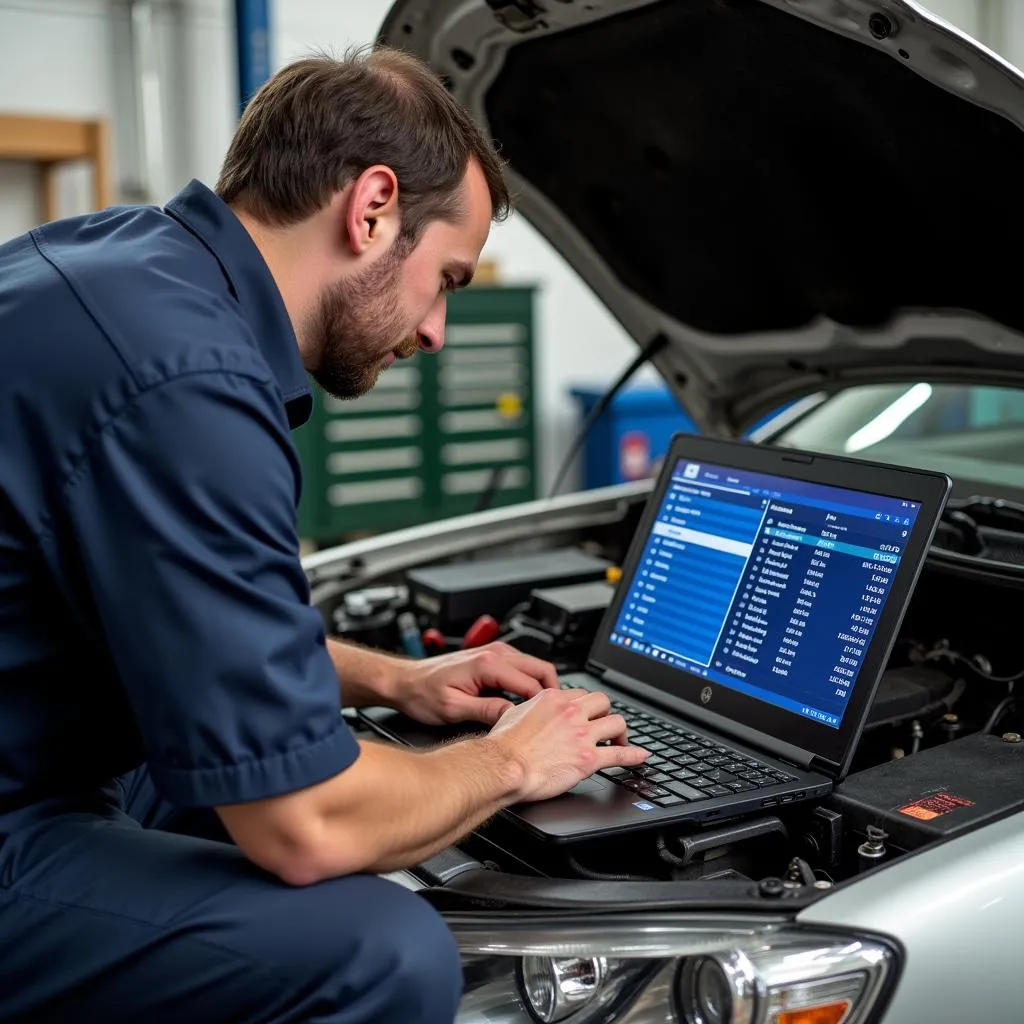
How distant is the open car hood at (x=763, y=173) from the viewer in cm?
137

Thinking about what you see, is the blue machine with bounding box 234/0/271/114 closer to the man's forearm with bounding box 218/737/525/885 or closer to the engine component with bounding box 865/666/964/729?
the engine component with bounding box 865/666/964/729

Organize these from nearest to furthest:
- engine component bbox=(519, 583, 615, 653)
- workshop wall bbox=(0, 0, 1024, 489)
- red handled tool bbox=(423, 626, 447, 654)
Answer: engine component bbox=(519, 583, 615, 653) < red handled tool bbox=(423, 626, 447, 654) < workshop wall bbox=(0, 0, 1024, 489)

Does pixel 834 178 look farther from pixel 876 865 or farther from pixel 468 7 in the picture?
pixel 876 865

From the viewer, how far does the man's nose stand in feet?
4.22

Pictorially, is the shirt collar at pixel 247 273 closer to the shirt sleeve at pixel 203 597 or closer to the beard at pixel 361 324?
the beard at pixel 361 324

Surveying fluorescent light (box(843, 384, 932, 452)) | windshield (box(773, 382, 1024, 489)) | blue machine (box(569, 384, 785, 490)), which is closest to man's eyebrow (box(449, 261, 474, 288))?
windshield (box(773, 382, 1024, 489))

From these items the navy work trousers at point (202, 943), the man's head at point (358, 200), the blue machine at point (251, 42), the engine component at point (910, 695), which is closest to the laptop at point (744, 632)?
the engine component at point (910, 695)

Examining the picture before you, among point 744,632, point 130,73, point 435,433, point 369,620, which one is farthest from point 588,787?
point 130,73

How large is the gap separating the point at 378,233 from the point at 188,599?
446mm

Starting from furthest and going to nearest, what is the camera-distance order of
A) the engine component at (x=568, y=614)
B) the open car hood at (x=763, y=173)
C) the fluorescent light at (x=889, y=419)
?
the fluorescent light at (x=889, y=419) → the engine component at (x=568, y=614) → the open car hood at (x=763, y=173)

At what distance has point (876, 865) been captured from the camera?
1.10 m

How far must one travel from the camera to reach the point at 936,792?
1.19 m

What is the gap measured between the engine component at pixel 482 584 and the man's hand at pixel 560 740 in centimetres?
66

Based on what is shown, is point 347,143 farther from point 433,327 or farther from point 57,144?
point 57,144
